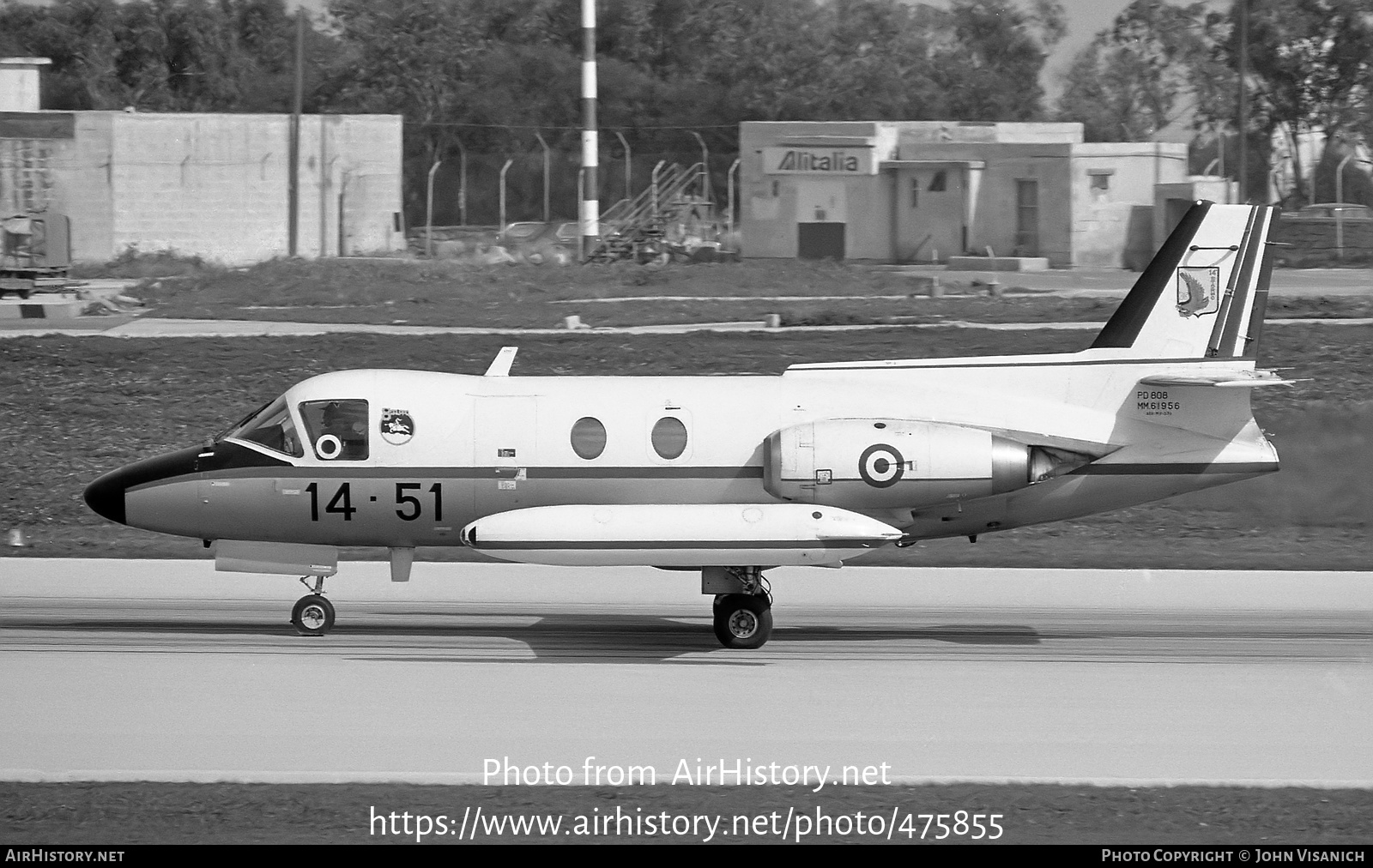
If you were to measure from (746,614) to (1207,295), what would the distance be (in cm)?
571

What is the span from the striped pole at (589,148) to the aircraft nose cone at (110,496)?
3888cm

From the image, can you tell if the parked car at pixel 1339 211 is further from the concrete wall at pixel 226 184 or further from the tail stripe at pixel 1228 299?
the tail stripe at pixel 1228 299

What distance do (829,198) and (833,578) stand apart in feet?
133

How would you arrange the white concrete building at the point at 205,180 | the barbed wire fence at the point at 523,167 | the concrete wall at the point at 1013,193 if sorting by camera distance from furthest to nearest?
the barbed wire fence at the point at 523,167
the white concrete building at the point at 205,180
the concrete wall at the point at 1013,193

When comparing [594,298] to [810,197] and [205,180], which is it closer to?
[810,197]

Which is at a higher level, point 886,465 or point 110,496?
point 886,465

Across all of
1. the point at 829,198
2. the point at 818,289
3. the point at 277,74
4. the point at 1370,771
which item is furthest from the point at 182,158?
the point at 1370,771

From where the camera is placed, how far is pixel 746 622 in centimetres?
1545

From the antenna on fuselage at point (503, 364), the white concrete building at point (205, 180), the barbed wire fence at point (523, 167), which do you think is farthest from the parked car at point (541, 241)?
the antenna on fuselage at point (503, 364)

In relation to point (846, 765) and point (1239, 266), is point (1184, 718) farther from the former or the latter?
point (1239, 266)

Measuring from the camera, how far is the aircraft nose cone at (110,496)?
15938 mm

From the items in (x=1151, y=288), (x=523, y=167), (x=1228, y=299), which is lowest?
(x=1228, y=299)

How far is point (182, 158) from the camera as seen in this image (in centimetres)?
5819

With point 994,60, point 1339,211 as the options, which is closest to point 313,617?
point 1339,211
